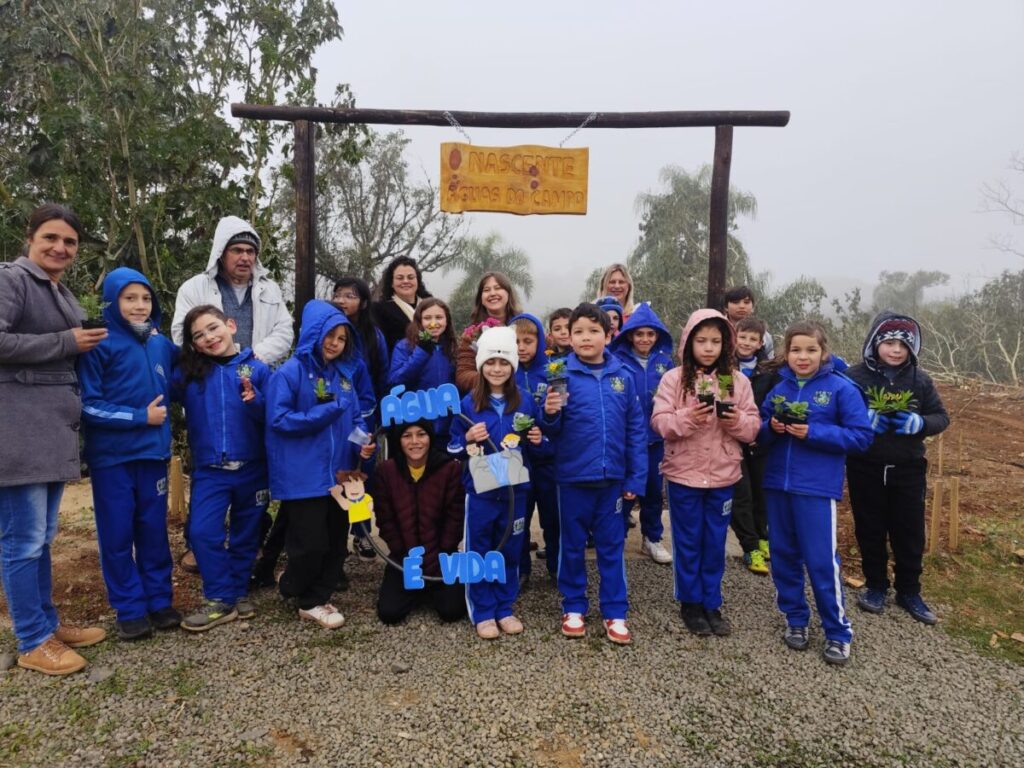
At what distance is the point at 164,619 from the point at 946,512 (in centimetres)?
699

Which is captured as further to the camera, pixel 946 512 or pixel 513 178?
pixel 946 512

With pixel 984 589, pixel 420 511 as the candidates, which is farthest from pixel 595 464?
pixel 984 589

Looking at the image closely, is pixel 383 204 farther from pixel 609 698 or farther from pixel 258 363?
pixel 609 698

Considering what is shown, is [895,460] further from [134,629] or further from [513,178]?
[134,629]

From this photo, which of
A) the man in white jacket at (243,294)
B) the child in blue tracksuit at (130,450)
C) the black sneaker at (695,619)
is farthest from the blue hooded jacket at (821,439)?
the child in blue tracksuit at (130,450)

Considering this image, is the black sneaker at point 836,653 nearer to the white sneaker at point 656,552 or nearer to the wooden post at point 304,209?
the white sneaker at point 656,552

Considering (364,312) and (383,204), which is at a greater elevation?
(383,204)

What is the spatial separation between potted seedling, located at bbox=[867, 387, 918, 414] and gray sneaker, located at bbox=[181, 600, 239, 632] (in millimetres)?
4218

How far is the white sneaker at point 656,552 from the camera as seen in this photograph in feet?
16.2

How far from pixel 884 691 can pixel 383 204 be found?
19520 millimetres

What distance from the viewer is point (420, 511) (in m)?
3.91

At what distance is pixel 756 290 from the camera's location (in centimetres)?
2256

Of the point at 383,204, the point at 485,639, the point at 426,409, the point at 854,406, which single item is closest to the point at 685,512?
the point at 854,406

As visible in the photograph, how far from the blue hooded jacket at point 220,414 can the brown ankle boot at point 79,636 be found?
107 cm
